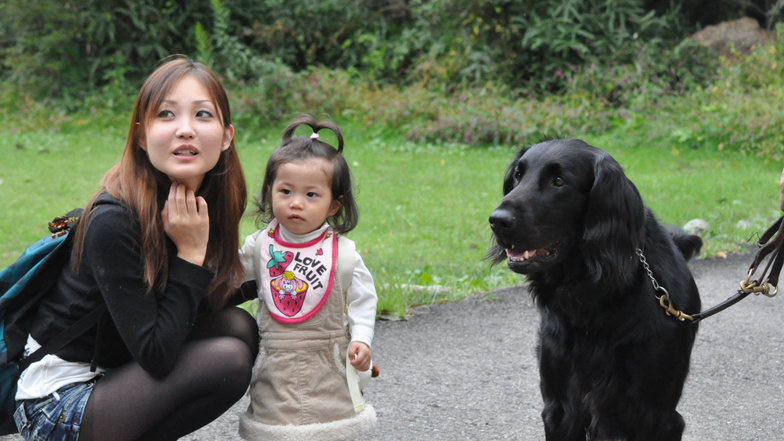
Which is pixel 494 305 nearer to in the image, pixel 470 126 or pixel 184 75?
pixel 184 75

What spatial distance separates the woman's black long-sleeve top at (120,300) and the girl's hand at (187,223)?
0.04 meters

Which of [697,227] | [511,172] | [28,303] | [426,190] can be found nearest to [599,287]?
[511,172]

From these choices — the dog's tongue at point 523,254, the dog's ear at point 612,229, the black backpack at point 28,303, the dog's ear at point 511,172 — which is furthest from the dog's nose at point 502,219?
the black backpack at point 28,303

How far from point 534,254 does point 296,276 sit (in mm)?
760

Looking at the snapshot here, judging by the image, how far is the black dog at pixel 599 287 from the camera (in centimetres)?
225

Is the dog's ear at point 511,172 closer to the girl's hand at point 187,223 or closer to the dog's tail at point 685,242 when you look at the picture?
the dog's tail at point 685,242

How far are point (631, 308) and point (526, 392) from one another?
1.22 metres

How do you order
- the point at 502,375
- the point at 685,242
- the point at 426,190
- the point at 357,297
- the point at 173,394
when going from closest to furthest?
the point at 173,394, the point at 357,297, the point at 685,242, the point at 502,375, the point at 426,190

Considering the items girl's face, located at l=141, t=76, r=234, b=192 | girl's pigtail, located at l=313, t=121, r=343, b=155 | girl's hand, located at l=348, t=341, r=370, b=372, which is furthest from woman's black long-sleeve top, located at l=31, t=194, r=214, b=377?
girl's pigtail, located at l=313, t=121, r=343, b=155

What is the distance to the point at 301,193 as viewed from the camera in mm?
2418

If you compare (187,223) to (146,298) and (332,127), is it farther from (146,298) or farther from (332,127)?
(332,127)

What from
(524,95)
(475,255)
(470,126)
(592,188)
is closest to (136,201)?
(592,188)

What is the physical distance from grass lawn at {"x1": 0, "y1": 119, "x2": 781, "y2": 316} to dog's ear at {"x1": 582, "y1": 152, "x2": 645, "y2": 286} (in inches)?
75.9

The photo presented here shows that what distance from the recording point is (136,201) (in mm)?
2178
